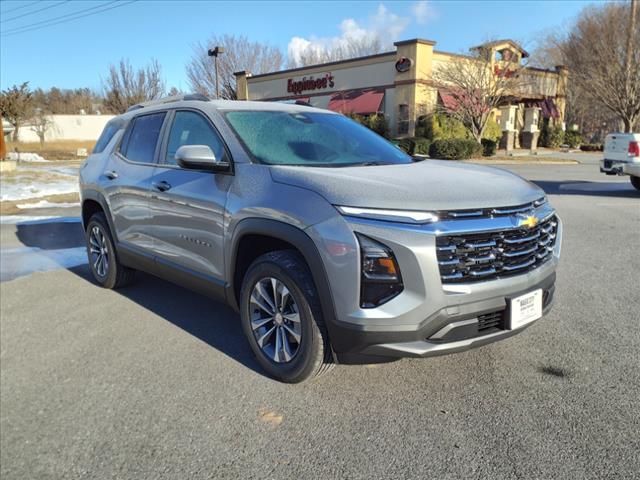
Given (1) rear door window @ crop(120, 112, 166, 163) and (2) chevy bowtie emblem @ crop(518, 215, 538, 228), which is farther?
(1) rear door window @ crop(120, 112, 166, 163)

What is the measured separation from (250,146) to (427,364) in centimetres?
186

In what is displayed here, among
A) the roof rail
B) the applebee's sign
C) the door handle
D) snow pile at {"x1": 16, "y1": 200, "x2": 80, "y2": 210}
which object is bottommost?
snow pile at {"x1": 16, "y1": 200, "x2": 80, "y2": 210}

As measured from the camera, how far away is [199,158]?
10.6ft

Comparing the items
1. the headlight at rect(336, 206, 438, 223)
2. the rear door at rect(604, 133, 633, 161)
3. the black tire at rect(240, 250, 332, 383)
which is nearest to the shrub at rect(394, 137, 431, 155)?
the rear door at rect(604, 133, 633, 161)

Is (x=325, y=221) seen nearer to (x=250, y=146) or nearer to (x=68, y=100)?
(x=250, y=146)

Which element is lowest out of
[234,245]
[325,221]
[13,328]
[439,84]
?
[13,328]

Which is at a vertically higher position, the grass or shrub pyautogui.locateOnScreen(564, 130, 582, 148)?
shrub pyautogui.locateOnScreen(564, 130, 582, 148)

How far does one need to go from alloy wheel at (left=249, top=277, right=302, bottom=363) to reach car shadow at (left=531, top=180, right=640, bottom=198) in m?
10.7

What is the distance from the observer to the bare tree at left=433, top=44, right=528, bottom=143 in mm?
28516

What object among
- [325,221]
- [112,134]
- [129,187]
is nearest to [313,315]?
[325,221]

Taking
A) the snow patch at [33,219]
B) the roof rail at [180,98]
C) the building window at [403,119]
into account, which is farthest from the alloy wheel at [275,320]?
the building window at [403,119]

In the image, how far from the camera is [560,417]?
2.63 metres

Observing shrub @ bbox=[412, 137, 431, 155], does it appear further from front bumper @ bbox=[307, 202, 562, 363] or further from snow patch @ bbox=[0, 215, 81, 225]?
front bumper @ bbox=[307, 202, 562, 363]

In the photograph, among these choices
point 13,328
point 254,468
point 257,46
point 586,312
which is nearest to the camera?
point 254,468
